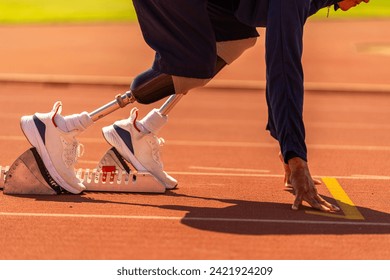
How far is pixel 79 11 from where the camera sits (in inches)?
1198

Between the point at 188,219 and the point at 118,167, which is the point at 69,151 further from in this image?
the point at 188,219

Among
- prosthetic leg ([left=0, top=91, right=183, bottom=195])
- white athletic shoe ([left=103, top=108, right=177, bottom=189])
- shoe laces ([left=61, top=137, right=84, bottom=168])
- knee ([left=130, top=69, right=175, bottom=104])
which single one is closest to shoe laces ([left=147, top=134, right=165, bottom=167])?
white athletic shoe ([left=103, top=108, right=177, bottom=189])

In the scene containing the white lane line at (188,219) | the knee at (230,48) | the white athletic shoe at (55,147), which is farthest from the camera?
the knee at (230,48)

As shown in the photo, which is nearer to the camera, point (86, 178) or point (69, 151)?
point (69, 151)

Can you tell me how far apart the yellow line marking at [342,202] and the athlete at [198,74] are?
86 mm

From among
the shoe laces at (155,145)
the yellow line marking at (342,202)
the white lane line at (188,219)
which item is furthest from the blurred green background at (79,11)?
the white lane line at (188,219)

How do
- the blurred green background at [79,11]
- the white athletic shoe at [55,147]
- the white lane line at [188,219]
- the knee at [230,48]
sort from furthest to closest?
the blurred green background at [79,11] < the knee at [230,48] < the white athletic shoe at [55,147] < the white lane line at [188,219]

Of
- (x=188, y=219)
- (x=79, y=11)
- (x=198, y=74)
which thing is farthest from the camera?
(x=79, y=11)

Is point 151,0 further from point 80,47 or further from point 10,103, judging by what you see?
point 80,47

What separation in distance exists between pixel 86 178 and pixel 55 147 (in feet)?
1.16

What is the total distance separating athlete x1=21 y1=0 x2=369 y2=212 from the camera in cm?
A: 701

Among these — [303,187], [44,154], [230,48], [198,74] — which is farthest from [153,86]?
[303,187]

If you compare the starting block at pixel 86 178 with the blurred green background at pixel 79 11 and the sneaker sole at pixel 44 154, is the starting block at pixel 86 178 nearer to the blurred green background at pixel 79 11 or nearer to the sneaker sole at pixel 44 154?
the sneaker sole at pixel 44 154

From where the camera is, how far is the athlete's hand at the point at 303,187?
22.9 feet
